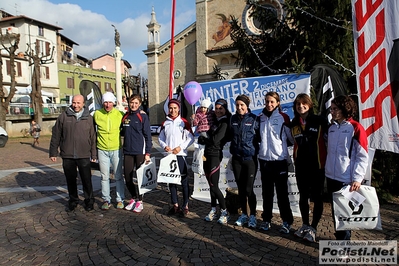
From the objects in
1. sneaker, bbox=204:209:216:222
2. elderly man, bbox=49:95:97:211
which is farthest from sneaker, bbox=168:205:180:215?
elderly man, bbox=49:95:97:211

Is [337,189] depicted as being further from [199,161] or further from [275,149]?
[199,161]

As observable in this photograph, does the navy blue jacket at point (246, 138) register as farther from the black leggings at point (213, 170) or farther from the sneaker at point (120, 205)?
the sneaker at point (120, 205)

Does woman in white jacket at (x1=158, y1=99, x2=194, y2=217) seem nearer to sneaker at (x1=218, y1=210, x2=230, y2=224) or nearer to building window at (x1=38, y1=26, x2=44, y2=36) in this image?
sneaker at (x1=218, y1=210, x2=230, y2=224)

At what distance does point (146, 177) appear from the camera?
17.6 feet

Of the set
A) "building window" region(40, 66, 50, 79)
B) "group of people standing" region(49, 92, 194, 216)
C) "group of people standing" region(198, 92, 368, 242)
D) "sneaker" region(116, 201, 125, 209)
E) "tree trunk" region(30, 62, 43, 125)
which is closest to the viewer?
"group of people standing" region(198, 92, 368, 242)

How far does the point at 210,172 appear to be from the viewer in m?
4.70

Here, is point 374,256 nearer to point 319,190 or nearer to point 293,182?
point 319,190

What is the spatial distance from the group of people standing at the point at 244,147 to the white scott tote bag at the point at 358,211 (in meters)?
0.16

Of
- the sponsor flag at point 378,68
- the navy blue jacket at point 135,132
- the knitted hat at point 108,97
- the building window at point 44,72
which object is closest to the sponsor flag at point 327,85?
the sponsor flag at point 378,68

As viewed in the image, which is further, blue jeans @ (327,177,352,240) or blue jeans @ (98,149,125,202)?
blue jeans @ (98,149,125,202)

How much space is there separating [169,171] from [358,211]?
3.00 meters

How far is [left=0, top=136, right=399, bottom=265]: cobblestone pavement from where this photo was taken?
3686 millimetres

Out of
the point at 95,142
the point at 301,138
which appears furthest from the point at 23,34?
the point at 301,138

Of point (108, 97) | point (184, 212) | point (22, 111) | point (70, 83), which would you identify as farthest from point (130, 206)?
point (70, 83)
